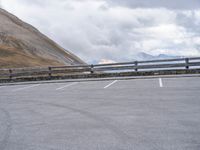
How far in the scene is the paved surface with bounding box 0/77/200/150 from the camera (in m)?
7.21

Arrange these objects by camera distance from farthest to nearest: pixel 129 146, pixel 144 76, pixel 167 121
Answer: pixel 144 76 → pixel 167 121 → pixel 129 146

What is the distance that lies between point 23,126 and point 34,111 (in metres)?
2.63

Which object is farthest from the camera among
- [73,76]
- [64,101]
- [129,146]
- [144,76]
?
[73,76]

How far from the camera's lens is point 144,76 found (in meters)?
24.6

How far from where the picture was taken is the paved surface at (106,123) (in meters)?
7.21

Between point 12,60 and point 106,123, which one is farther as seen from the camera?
point 12,60

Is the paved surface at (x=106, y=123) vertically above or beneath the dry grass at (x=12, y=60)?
beneath

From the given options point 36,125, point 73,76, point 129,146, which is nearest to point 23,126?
point 36,125

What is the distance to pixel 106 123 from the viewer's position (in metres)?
9.22

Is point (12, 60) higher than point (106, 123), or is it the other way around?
point (12, 60)

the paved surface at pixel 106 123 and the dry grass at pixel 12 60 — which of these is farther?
the dry grass at pixel 12 60

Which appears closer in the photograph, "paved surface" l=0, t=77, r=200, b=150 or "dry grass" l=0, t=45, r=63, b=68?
"paved surface" l=0, t=77, r=200, b=150

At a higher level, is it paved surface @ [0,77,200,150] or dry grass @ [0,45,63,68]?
dry grass @ [0,45,63,68]

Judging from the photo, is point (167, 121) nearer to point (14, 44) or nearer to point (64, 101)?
point (64, 101)
